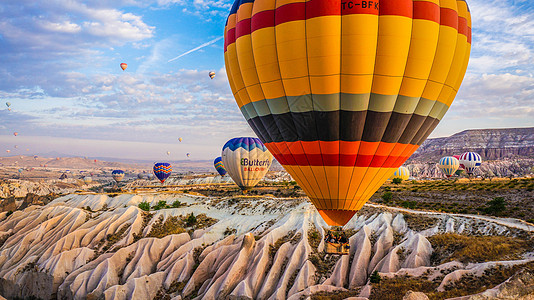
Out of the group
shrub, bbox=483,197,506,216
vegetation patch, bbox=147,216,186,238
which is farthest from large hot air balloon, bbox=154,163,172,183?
shrub, bbox=483,197,506,216

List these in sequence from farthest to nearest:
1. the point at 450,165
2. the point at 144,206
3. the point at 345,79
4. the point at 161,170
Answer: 1. the point at 161,170
2. the point at 450,165
3. the point at 144,206
4. the point at 345,79

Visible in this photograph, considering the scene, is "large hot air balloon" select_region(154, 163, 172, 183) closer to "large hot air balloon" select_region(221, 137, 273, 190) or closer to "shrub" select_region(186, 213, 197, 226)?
"large hot air balloon" select_region(221, 137, 273, 190)

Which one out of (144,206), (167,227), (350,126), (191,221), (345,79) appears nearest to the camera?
(345,79)

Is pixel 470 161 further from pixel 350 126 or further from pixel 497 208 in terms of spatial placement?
pixel 350 126

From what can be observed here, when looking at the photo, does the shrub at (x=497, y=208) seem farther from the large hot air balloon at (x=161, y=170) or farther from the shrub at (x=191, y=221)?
the large hot air balloon at (x=161, y=170)

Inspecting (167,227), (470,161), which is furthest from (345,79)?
(470,161)

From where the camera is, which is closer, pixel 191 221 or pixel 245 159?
pixel 191 221

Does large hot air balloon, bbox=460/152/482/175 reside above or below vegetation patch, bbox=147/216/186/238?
above

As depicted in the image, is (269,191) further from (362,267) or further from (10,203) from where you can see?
(10,203)
